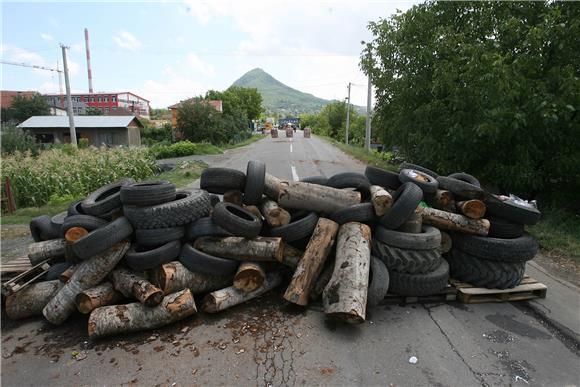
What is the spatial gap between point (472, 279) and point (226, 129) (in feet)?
105

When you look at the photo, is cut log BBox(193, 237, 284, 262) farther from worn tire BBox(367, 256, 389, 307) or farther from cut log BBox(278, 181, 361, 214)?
worn tire BBox(367, 256, 389, 307)

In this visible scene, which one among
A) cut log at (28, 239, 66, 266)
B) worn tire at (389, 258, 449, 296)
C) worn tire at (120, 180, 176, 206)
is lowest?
worn tire at (389, 258, 449, 296)

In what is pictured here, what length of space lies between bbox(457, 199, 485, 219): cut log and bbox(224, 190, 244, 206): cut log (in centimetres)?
322

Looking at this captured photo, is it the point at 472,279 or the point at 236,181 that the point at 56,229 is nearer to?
the point at 236,181

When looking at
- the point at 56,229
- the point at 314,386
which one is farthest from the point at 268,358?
the point at 56,229

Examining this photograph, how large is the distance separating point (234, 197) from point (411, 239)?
102 inches

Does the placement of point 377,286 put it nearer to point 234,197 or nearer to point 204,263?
point 204,263

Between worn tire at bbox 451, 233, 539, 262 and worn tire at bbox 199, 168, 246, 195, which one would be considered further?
worn tire at bbox 199, 168, 246, 195

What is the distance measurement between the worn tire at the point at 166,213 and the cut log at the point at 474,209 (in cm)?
364

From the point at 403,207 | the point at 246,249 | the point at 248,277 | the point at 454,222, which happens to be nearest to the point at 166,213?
the point at 246,249

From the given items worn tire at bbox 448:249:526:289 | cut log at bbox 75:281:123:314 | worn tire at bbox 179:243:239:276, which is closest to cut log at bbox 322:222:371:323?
worn tire at bbox 179:243:239:276

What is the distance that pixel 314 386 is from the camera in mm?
2938

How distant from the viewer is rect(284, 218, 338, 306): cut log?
405 cm

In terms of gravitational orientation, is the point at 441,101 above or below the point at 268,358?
above
